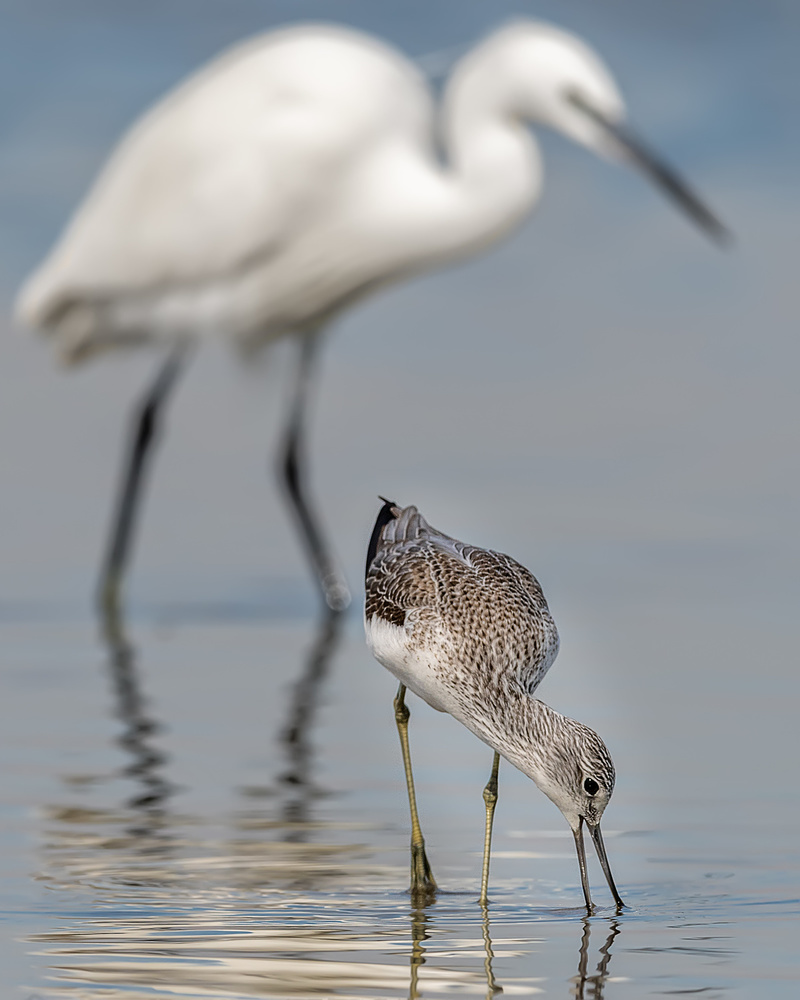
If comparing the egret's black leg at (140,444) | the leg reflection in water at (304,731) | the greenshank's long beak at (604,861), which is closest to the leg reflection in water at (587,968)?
the greenshank's long beak at (604,861)

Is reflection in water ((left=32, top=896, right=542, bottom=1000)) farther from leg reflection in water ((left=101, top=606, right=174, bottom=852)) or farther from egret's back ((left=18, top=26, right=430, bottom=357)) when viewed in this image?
egret's back ((left=18, top=26, right=430, bottom=357))

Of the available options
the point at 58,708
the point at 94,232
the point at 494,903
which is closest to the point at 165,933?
the point at 494,903

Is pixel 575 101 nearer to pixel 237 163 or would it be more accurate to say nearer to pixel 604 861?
pixel 237 163

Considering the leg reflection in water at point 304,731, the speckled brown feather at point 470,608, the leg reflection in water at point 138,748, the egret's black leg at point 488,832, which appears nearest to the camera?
A: the egret's black leg at point 488,832

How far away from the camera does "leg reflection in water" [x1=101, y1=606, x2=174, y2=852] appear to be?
6082mm

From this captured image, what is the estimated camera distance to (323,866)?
5547mm

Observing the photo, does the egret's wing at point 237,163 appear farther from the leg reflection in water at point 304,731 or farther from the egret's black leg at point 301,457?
the leg reflection in water at point 304,731

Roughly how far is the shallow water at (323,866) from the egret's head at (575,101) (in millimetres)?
3998

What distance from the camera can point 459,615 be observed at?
5.52m

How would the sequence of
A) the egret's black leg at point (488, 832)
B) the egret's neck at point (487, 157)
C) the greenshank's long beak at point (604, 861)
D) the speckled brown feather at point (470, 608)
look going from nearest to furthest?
the greenshank's long beak at point (604, 861), the egret's black leg at point (488, 832), the speckled brown feather at point (470, 608), the egret's neck at point (487, 157)

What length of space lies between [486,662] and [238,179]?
23.3 feet

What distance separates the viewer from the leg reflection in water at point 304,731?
6.37 metres

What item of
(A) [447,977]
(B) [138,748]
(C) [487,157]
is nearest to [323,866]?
(A) [447,977]

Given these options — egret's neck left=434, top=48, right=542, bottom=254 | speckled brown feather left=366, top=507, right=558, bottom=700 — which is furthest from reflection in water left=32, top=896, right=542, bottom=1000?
egret's neck left=434, top=48, right=542, bottom=254
